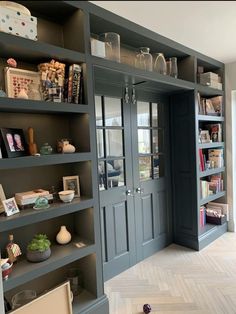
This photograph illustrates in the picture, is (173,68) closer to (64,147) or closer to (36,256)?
(64,147)

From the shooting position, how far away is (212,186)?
10.7 feet

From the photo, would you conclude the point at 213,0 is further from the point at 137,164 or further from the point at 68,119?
the point at 137,164

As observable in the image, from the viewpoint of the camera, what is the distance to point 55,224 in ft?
6.12

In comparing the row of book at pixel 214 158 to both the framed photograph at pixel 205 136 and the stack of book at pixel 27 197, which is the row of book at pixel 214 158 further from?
the stack of book at pixel 27 197

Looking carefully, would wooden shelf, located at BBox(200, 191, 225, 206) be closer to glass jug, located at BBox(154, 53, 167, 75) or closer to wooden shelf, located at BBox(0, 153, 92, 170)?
glass jug, located at BBox(154, 53, 167, 75)

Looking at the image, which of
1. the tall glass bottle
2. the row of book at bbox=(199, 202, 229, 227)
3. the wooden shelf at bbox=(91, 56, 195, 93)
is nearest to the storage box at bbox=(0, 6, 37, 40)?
the wooden shelf at bbox=(91, 56, 195, 93)

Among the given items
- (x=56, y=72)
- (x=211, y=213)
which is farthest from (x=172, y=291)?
(x=56, y=72)

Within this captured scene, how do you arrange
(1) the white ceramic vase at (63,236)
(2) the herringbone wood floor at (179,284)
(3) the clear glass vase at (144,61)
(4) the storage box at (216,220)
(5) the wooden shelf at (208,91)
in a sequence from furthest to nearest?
(4) the storage box at (216,220), (5) the wooden shelf at (208,91), (3) the clear glass vase at (144,61), (2) the herringbone wood floor at (179,284), (1) the white ceramic vase at (63,236)

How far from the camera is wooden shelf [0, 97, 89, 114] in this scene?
1330 millimetres

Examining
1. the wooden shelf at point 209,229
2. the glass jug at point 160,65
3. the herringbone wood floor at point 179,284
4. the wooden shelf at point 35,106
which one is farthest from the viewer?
the wooden shelf at point 209,229

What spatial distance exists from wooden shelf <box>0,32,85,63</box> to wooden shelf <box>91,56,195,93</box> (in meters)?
0.19

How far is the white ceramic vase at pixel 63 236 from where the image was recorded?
69.8 inches

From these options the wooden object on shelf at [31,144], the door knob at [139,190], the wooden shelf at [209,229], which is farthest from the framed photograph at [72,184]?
the wooden shelf at [209,229]

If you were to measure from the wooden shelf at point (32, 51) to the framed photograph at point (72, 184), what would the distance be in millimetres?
834
